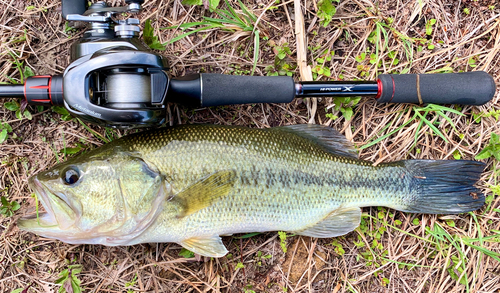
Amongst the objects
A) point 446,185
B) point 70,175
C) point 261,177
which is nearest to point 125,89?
point 70,175

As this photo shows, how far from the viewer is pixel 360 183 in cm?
264

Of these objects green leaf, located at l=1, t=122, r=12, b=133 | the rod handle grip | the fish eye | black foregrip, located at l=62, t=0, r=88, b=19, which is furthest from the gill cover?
black foregrip, located at l=62, t=0, r=88, b=19

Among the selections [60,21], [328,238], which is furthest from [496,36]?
[60,21]

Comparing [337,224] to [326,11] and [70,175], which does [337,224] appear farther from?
[70,175]

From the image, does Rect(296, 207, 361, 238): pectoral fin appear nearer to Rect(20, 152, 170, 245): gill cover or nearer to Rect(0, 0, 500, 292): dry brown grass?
Rect(0, 0, 500, 292): dry brown grass

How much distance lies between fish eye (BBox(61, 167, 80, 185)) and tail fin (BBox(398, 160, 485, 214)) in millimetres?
2486

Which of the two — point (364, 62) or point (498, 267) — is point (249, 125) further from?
point (498, 267)

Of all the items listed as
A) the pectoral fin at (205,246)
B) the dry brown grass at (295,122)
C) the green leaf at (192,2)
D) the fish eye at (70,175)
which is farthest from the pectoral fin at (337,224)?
the green leaf at (192,2)

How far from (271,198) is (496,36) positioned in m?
2.46

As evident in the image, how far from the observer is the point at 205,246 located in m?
2.53

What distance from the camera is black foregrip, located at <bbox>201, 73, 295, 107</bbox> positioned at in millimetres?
2418

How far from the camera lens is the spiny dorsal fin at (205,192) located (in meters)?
2.32

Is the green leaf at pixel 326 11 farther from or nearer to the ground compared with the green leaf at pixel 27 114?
farther from the ground

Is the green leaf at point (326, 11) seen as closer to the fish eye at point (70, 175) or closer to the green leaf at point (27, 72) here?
the fish eye at point (70, 175)
